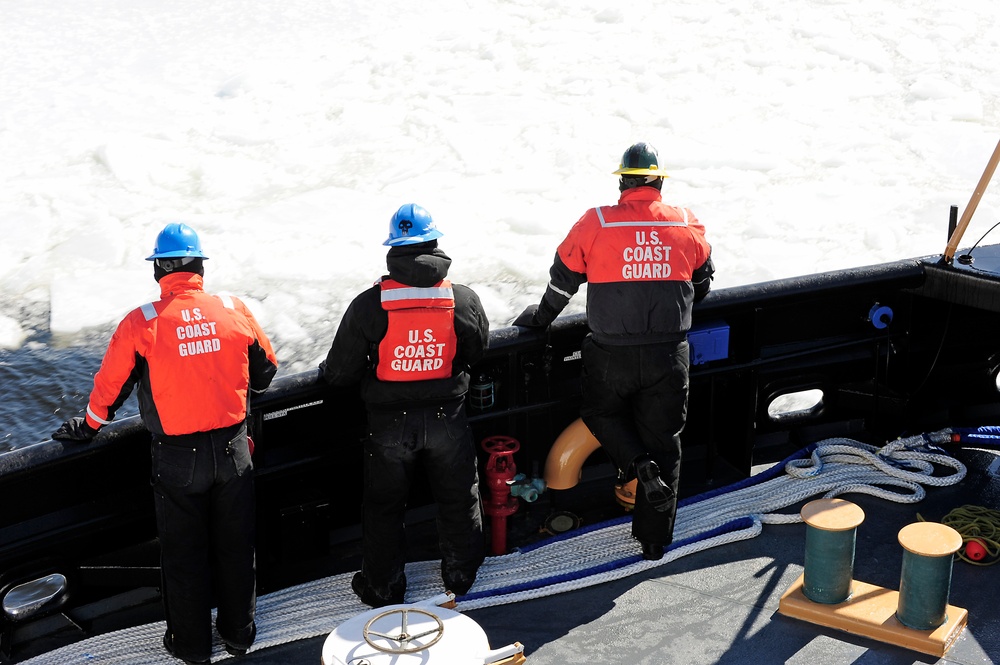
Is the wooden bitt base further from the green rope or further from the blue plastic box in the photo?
the blue plastic box

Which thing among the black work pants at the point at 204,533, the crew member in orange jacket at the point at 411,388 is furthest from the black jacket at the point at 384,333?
the black work pants at the point at 204,533

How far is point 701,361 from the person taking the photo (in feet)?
13.2

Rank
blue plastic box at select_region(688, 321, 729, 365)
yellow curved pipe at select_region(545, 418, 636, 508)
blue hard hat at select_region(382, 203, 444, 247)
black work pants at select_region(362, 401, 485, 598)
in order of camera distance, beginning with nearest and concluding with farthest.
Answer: blue hard hat at select_region(382, 203, 444, 247) → black work pants at select_region(362, 401, 485, 598) → yellow curved pipe at select_region(545, 418, 636, 508) → blue plastic box at select_region(688, 321, 729, 365)

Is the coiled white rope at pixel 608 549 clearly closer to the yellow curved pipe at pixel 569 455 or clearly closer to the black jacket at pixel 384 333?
the yellow curved pipe at pixel 569 455

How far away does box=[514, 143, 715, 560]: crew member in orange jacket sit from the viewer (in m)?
3.46

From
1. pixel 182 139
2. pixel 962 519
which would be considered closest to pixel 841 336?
pixel 962 519

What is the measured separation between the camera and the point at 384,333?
3234mm

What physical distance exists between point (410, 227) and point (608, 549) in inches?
52.2

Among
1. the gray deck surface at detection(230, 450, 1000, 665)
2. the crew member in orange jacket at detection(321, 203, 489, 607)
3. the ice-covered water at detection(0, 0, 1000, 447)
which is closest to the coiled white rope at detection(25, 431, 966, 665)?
the gray deck surface at detection(230, 450, 1000, 665)

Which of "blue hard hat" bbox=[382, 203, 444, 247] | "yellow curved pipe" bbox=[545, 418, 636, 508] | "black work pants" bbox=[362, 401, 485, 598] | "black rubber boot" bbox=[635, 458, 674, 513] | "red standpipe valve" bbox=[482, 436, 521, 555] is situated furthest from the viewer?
"yellow curved pipe" bbox=[545, 418, 636, 508]

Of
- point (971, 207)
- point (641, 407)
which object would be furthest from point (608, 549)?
point (971, 207)

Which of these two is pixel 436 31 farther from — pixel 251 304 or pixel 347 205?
pixel 251 304

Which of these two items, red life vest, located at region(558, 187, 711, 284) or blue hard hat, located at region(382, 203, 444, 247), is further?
red life vest, located at region(558, 187, 711, 284)

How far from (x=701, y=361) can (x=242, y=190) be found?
617 centimetres
